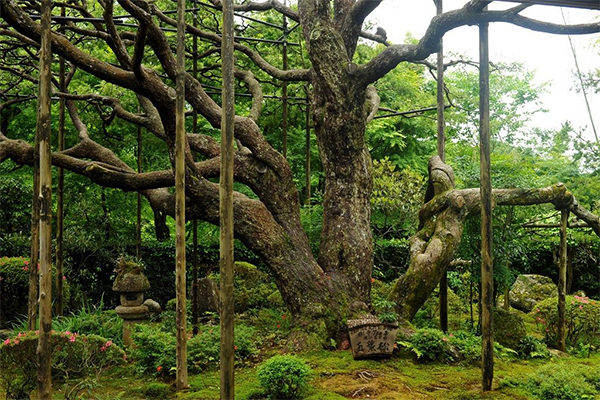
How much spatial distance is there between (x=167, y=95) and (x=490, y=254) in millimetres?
3933

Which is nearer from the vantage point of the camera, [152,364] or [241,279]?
[152,364]

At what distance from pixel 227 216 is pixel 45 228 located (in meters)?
1.36

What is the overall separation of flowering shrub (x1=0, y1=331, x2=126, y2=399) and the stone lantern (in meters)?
1.99

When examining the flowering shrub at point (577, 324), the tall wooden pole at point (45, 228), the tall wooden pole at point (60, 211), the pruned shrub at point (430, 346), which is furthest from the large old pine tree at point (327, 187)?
the tall wooden pole at point (45, 228)

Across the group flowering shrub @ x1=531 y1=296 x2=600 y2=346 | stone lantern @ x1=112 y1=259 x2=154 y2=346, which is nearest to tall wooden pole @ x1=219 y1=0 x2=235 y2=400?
stone lantern @ x1=112 y1=259 x2=154 y2=346

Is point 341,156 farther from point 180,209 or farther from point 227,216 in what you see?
point 227,216

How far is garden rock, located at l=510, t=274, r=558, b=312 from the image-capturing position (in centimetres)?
1342

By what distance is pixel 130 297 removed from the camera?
7.91 m

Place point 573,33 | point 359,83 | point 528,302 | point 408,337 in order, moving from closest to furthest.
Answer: point 573,33 < point 408,337 < point 359,83 < point 528,302

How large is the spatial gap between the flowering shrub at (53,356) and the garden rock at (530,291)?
35.1 feet

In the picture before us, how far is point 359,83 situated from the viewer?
790 centimetres

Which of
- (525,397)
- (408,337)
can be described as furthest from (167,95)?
(525,397)

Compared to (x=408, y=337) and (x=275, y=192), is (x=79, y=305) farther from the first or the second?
(x=408, y=337)

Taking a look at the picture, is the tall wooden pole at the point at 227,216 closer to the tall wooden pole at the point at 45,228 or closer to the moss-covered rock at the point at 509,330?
the tall wooden pole at the point at 45,228
